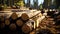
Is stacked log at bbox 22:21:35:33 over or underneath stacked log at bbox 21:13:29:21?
underneath

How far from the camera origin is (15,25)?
6.46m

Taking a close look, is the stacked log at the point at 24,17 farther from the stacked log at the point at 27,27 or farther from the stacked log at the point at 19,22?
the stacked log at the point at 27,27

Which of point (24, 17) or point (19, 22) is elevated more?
point (24, 17)

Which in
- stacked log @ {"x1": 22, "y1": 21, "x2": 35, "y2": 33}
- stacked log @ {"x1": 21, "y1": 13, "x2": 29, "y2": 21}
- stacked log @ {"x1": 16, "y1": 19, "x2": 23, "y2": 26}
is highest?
stacked log @ {"x1": 21, "y1": 13, "x2": 29, "y2": 21}

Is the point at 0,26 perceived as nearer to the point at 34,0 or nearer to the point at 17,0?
the point at 17,0

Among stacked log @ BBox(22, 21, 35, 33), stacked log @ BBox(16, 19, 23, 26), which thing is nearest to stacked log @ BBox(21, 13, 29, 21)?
stacked log @ BBox(16, 19, 23, 26)

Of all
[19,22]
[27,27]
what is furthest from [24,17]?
[27,27]

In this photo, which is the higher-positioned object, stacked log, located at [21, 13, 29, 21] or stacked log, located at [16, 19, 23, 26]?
stacked log, located at [21, 13, 29, 21]

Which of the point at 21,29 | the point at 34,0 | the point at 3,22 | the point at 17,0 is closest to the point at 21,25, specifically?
the point at 21,29

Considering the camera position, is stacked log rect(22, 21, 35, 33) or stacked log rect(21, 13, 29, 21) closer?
stacked log rect(22, 21, 35, 33)

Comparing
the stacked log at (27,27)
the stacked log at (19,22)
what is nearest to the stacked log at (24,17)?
the stacked log at (19,22)

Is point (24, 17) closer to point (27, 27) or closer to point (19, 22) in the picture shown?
point (19, 22)

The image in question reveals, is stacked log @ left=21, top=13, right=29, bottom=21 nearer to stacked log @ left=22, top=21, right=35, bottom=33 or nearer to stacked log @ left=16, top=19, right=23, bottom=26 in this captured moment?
A: stacked log @ left=16, top=19, right=23, bottom=26

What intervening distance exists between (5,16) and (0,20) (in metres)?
0.32
